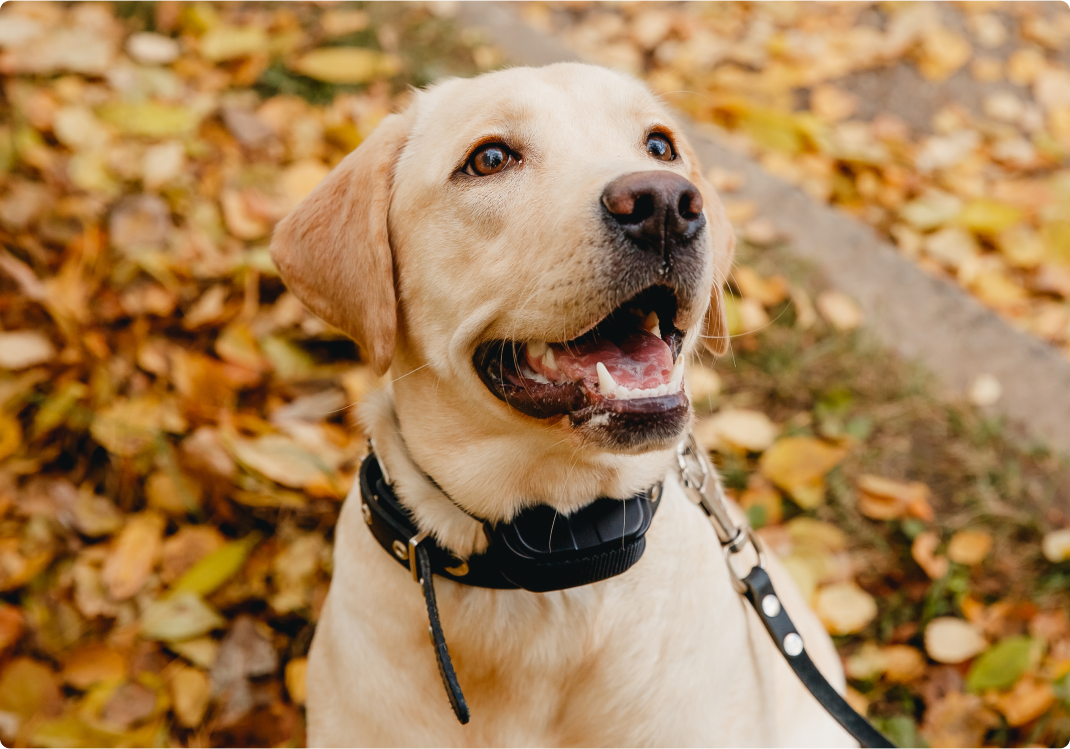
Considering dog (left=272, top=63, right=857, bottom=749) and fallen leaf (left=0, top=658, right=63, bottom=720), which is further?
fallen leaf (left=0, top=658, right=63, bottom=720)

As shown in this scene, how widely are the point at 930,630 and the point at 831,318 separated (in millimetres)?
1745

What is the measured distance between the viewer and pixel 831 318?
421 cm

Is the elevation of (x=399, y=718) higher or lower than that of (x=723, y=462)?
higher

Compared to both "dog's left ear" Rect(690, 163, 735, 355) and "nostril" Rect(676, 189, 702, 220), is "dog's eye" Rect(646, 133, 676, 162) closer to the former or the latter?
"dog's left ear" Rect(690, 163, 735, 355)

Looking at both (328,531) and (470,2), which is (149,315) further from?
(470,2)

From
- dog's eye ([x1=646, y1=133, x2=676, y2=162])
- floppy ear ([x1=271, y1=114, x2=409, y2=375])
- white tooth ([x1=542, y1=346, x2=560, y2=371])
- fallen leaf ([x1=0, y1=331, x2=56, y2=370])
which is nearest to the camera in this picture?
white tooth ([x1=542, y1=346, x2=560, y2=371])

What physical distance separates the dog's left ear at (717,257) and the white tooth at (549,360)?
0.63m

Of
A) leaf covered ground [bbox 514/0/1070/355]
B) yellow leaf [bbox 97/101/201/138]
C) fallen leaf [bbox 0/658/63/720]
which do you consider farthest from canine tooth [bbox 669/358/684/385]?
yellow leaf [bbox 97/101/201/138]

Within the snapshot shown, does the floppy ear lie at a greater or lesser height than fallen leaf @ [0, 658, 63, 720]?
greater

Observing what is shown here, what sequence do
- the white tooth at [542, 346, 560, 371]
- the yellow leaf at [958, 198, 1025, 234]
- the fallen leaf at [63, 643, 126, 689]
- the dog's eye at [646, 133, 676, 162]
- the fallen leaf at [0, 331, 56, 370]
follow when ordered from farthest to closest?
1. the yellow leaf at [958, 198, 1025, 234]
2. the fallen leaf at [0, 331, 56, 370]
3. the fallen leaf at [63, 643, 126, 689]
4. the dog's eye at [646, 133, 676, 162]
5. the white tooth at [542, 346, 560, 371]

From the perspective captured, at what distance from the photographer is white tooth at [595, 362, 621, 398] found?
5.98 ft

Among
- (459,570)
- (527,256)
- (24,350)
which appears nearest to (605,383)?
(527,256)

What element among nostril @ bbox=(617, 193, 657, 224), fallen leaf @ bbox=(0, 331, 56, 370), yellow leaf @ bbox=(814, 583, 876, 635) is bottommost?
yellow leaf @ bbox=(814, 583, 876, 635)

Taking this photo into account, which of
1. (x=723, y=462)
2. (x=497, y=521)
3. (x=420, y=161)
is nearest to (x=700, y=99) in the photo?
(x=723, y=462)
